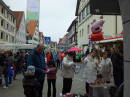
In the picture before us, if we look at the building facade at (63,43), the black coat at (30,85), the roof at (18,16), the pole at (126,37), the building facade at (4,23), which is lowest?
the black coat at (30,85)

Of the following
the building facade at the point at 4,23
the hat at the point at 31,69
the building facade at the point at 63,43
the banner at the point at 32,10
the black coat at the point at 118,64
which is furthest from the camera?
the building facade at the point at 63,43

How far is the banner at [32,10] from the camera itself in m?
15.4

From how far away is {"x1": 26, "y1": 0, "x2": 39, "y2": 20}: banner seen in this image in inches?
608

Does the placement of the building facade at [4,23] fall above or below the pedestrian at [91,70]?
above

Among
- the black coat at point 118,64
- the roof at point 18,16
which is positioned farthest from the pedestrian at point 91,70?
the roof at point 18,16

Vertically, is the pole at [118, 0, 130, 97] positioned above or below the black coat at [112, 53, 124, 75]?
above

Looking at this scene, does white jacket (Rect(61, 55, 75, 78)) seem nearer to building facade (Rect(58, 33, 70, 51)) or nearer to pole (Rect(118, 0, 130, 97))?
pole (Rect(118, 0, 130, 97))

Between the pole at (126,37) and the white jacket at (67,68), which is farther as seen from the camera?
the white jacket at (67,68)

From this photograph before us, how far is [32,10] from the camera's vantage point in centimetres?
1574

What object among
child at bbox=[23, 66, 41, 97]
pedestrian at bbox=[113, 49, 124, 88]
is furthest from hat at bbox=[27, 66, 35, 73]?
pedestrian at bbox=[113, 49, 124, 88]

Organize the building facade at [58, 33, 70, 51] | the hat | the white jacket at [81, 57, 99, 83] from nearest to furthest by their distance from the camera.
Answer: the hat, the white jacket at [81, 57, 99, 83], the building facade at [58, 33, 70, 51]

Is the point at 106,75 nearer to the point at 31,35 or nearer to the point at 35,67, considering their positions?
the point at 35,67

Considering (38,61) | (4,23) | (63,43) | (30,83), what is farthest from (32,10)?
(63,43)

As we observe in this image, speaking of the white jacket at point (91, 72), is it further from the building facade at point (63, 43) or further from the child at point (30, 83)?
the building facade at point (63, 43)
